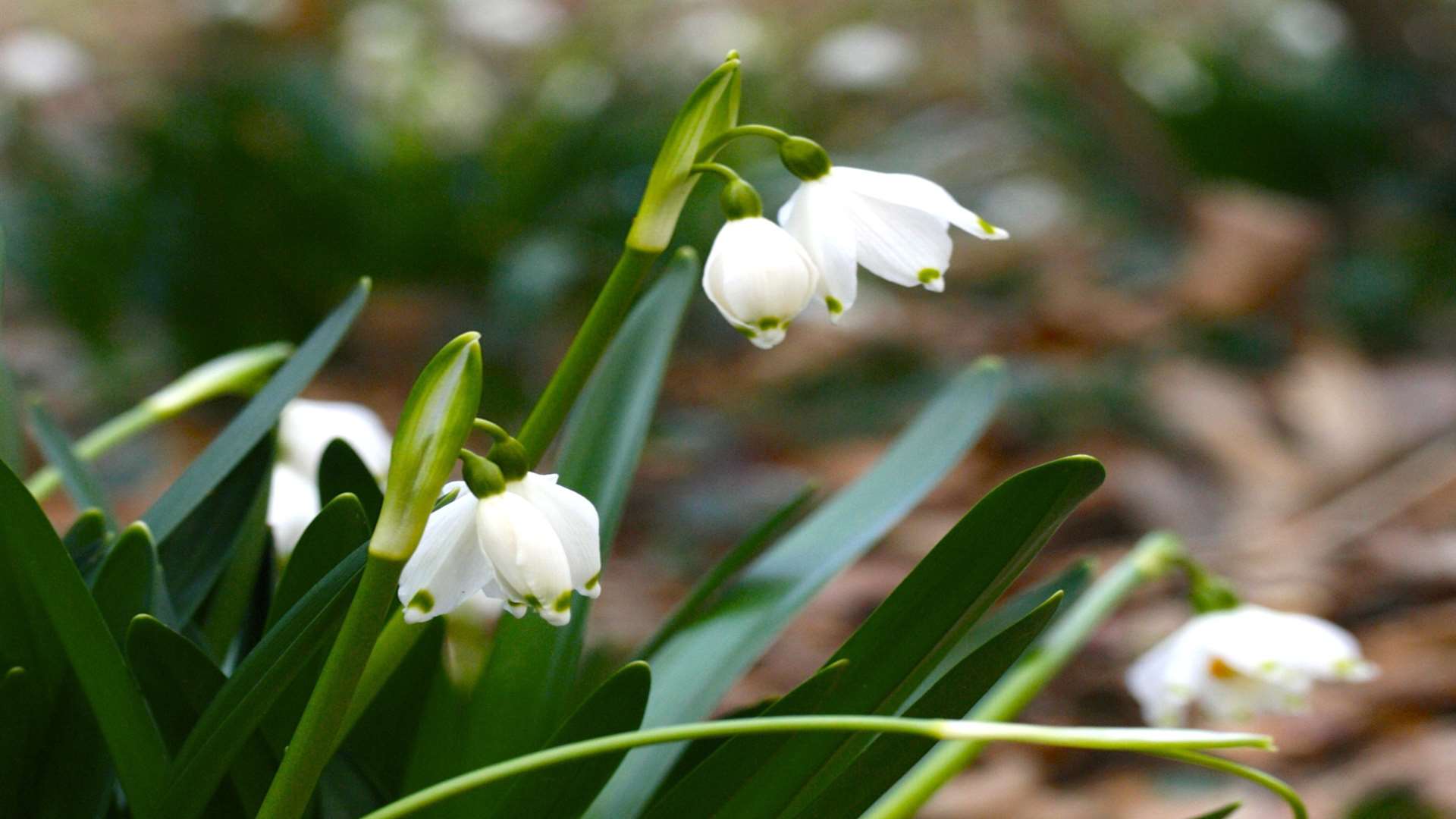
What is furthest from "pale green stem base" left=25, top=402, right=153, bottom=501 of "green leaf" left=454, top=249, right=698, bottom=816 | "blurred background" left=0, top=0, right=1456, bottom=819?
"blurred background" left=0, top=0, right=1456, bottom=819

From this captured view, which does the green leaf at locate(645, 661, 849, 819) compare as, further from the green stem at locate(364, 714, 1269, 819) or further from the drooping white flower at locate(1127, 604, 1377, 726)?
the drooping white flower at locate(1127, 604, 1377, 726)

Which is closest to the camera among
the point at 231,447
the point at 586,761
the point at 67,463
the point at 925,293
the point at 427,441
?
the point at 427,441

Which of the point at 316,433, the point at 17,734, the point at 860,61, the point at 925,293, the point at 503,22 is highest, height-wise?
the point at 860,61

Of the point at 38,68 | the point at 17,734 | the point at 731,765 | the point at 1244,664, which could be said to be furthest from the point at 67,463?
the point at 38,68

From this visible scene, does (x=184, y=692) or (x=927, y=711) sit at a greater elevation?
(x=927, y=711)

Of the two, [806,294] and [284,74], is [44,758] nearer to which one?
[806,294]

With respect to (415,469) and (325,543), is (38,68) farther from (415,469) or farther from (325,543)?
(415,469)
